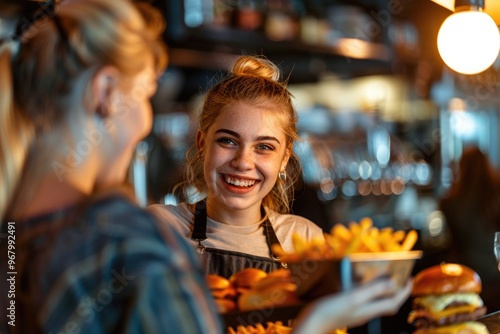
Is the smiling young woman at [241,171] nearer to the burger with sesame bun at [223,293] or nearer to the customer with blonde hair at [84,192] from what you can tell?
the burger with sesame bun at [223,293]

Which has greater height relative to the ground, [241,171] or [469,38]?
[469,38]

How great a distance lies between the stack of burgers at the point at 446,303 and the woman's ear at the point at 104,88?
85cm

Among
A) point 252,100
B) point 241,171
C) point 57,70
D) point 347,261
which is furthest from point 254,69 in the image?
point 57,70

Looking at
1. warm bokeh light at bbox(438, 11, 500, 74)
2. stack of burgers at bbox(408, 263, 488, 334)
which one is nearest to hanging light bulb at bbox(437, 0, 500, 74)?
warm bokeh light at bbox(438, 11, 500, 74)

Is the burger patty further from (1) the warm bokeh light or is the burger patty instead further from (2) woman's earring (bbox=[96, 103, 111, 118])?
(1) the warm bokeh light

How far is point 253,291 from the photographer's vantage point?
129 cm

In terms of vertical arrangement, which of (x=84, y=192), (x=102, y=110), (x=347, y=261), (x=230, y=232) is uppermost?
(x=102, y=110)

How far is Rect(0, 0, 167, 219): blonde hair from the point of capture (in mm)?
926

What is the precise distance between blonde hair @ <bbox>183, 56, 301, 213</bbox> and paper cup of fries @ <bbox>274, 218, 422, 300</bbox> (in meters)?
0.77

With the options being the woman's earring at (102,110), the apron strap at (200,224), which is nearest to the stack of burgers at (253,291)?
the woman's earring at (102,110)

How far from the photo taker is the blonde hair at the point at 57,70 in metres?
0.93

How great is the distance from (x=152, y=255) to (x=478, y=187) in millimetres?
3670

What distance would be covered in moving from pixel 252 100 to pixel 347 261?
0.89 metres

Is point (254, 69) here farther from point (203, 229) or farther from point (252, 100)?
point (203, 229)
